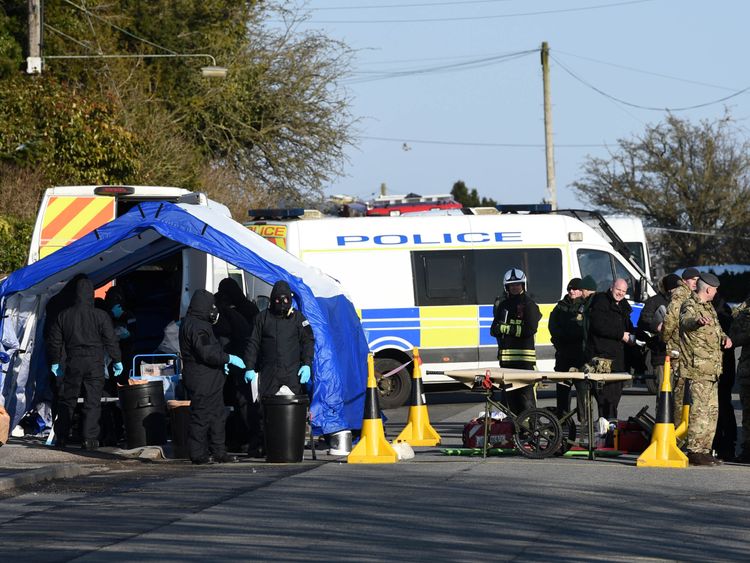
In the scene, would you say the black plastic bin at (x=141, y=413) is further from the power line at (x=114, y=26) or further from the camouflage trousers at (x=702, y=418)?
the power line at (x=114, y=26)

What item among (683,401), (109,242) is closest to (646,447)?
(683,401)

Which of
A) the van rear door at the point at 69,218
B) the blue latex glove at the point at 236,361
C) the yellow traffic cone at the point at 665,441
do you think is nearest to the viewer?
the yellow traffic cone at the point at 665,441

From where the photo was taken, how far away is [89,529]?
989cm

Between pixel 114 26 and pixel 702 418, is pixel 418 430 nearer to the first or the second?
pixel 702 418

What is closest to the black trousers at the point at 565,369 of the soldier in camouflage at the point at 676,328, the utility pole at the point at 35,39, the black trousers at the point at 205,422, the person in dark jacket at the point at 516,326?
the person in dark jacket at the point at 516,326

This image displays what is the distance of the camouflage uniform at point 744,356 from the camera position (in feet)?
44.8

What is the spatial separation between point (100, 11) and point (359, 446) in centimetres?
2416

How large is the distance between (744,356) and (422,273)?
7.45 meters

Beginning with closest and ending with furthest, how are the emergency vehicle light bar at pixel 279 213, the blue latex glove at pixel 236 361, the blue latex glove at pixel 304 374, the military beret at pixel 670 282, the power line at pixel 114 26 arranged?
the blue latex glove at pixel 304 374 → the blue latex glove at pixel 236 361 → the military beret at pixel 670 282 → the emergency vehicle light bar at pixel 279 213 → the power line at pixel 114 26

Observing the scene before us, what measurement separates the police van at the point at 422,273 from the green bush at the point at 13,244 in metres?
4.72

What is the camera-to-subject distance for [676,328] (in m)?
14.2

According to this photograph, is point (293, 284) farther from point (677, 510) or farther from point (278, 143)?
point (278, 143)

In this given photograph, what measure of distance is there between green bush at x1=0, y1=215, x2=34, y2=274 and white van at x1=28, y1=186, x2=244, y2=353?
427cm

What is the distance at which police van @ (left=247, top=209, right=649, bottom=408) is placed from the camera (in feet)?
67.7
